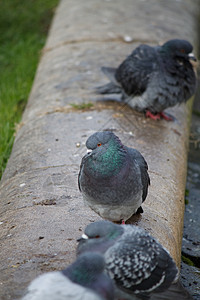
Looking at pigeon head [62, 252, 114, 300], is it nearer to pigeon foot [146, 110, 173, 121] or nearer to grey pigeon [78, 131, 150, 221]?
grey pigeon [78, 131, 150, 221]

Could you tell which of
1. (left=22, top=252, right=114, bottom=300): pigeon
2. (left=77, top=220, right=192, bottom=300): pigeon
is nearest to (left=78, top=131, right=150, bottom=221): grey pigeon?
(left=77, top=220, right=192, bottom=300): pigeon

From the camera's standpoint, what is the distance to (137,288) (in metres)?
3.14

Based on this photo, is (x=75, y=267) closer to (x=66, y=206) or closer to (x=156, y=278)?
(x=156, y=278)

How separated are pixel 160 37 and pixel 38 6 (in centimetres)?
415

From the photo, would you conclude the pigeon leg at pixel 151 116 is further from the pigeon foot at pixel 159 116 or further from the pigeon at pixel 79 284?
the pigeon at pixel 79 284

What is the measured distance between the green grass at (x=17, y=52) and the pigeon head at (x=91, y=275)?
10.7 feet

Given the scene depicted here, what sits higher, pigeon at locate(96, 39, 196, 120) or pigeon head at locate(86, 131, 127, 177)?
pigeon head at locate(86, 131, 127, 177)

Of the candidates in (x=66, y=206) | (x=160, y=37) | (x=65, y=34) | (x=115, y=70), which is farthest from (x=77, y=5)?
(x=66, y=206)

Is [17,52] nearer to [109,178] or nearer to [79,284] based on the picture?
[109,178]

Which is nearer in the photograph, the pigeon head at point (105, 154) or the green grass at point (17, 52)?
the pigeon head at point (105, 154)

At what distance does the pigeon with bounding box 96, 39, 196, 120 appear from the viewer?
6035mm

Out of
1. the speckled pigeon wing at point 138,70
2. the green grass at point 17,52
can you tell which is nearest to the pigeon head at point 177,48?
the speckled pigeon wing at point 138,70

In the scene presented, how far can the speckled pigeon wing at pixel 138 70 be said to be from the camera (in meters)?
6.06

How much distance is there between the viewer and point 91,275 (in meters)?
2.81
